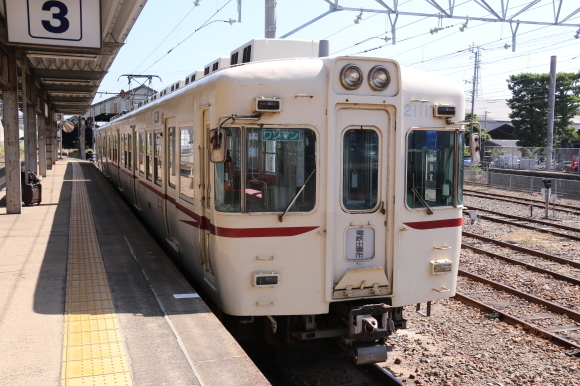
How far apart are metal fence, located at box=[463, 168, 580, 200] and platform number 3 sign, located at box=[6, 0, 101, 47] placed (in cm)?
1638

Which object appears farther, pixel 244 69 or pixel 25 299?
pixel 25 299

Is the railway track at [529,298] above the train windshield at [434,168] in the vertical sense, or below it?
below

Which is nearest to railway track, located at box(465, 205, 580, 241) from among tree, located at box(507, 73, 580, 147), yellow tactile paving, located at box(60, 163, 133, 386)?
yellow tactile paving, located at box(60, 163, 133, 386)

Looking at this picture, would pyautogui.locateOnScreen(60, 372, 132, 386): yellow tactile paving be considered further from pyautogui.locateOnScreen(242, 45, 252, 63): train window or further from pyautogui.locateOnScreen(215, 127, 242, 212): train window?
pyautogui.locateOnScreen(242, 45, 252, 63): train window

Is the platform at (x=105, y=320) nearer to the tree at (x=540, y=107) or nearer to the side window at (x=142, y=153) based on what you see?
the side window at (x=142, y=153)

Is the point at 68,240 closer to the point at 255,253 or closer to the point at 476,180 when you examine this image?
the point at 255,253

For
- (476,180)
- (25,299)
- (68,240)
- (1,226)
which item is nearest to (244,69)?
(25,299)

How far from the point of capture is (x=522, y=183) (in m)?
25.5

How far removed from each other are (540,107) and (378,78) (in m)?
39.7

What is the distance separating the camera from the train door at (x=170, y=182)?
7.42 m

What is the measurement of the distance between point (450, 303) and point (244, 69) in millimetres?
5171

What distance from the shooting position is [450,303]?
28.1 feet

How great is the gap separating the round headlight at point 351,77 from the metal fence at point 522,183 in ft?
56.0

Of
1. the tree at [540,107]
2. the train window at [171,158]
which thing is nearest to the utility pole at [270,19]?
the train window at [171,158]
